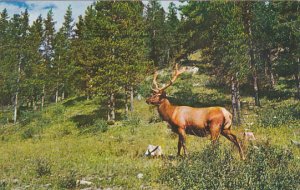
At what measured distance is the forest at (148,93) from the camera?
9602 millimetres

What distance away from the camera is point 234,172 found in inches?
335

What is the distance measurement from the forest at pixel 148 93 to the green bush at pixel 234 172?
30 mm

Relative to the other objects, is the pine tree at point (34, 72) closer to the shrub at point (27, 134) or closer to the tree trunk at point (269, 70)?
the shrub at point (27, 134)

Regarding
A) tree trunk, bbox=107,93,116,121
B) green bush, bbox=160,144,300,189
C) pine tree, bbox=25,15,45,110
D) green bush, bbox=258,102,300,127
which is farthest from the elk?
pine tree, bbox=25,15,45,110

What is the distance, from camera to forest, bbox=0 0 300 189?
9.60m

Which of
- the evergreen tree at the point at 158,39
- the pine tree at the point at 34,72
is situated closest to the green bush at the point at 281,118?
the pine tree at the point at 34,72

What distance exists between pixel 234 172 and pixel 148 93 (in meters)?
34.4

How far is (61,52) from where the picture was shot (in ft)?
199

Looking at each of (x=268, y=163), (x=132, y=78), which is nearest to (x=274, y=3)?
(x=132, y=78)

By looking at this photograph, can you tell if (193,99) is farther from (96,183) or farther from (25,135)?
(96,183)

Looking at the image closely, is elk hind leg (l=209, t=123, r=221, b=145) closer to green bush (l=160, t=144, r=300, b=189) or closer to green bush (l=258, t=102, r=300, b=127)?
green bush (l=160, t=144, r=300, b=189)

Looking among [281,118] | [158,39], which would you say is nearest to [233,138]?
[281,118]

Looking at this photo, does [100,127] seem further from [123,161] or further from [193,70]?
[193,70]

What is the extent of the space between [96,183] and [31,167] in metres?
3.98
